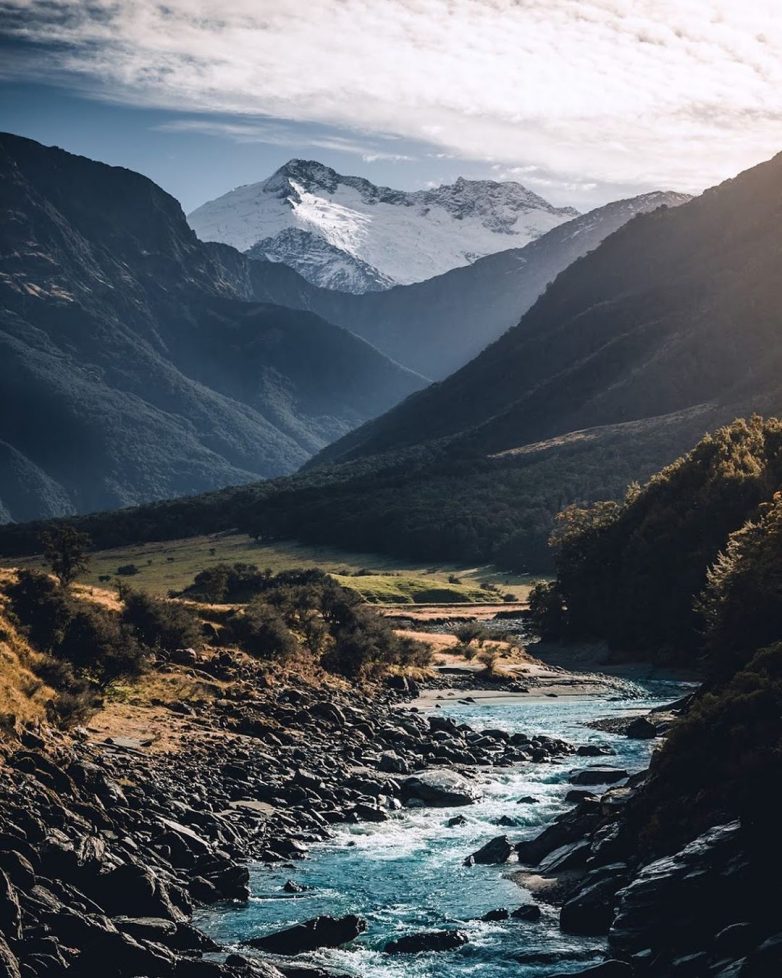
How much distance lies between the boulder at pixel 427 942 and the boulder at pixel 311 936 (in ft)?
4.30

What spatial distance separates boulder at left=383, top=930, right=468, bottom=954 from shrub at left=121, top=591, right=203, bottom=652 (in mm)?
39260

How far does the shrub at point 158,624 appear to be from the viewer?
232 ft

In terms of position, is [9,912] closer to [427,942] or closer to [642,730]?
[427,942]

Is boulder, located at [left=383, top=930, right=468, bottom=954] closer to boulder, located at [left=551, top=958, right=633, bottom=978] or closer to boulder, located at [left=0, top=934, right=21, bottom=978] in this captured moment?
boulder, located at [left=551, top=958, right=633, bottom=978]

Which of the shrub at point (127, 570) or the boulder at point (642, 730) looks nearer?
the boulder at point (642, 730)

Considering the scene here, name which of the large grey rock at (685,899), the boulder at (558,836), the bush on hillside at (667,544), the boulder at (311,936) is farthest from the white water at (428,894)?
the bush on hillside at (667,544)

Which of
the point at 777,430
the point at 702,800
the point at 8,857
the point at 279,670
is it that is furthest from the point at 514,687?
the point at 8,857

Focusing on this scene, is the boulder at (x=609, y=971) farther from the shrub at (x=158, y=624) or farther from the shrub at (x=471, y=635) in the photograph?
the shrub at (x=471, y=635)

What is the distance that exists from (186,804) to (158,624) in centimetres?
2970

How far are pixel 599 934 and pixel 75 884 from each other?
14.7 metres

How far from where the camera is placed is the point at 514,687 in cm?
8844

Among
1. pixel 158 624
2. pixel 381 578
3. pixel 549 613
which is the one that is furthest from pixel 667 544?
pixel 381 578

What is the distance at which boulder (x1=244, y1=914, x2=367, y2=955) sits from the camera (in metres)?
32.2

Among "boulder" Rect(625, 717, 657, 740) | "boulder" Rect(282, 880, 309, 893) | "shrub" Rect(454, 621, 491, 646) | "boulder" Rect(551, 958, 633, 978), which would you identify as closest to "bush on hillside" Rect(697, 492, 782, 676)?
"boulder" Rect(625, 717, 657, 740)
